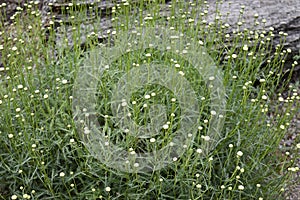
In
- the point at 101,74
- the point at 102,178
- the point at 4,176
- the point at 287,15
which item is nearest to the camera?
the point at 102,178

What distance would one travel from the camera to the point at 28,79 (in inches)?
114

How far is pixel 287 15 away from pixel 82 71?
2.32m

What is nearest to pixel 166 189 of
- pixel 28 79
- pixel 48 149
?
pixel 48 149

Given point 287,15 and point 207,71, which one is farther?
point 287,15

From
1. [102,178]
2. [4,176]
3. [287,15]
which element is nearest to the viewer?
[102,178]

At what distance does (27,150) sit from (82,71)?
2.43ft

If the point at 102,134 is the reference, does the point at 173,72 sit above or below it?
above

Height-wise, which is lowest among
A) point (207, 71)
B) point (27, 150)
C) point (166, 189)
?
point (166, 189)

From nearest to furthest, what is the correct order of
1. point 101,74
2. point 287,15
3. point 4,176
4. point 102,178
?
point 102,178 < point 4,176 < point 101,74 < point 287,15

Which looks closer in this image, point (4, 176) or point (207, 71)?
point (4, 176)

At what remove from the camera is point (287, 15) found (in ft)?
13.2

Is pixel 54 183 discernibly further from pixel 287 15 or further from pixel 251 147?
pixel 287 15

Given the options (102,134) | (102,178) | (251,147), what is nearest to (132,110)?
(102,134)

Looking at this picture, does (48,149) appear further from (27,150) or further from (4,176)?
(4,176)
